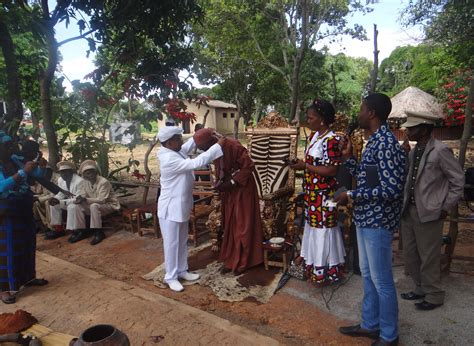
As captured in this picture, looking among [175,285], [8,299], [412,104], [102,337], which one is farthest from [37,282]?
[412,104]

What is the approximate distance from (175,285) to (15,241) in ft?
5.94

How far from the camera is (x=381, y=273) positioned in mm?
2701

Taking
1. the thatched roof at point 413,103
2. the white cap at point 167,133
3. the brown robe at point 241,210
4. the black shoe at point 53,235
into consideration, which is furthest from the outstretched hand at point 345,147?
the thatched roof at point 413,103

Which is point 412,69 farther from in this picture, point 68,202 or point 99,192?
point 68,202

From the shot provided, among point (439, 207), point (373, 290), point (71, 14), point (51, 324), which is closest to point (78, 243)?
point (51, 324)

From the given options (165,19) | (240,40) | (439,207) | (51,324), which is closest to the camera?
(439,207)

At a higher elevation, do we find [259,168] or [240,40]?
[240,40]

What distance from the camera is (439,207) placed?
10.5ft

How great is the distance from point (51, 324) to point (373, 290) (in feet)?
9.74

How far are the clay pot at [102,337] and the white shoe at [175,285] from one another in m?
1.74

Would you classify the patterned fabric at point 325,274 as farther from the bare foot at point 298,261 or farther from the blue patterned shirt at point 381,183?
the blue patterned shirt at point 381,183

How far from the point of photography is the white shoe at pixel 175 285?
4.13 meters

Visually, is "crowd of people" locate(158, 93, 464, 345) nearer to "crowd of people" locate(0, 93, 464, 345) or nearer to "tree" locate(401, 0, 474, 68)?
"crowd of people" locate(0, 93, 464, 345)

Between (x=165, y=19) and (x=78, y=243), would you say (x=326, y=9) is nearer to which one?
(x=165, y=19)
